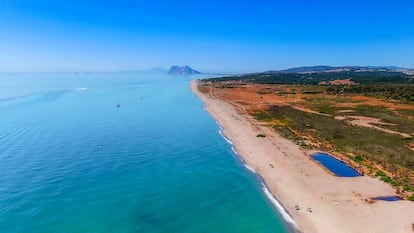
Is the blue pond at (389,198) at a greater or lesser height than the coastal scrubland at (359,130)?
lesser

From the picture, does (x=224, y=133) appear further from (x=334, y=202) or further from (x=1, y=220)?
(x=1, y=220)

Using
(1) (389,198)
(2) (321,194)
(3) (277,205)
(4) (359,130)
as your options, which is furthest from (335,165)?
(4) (359,130)

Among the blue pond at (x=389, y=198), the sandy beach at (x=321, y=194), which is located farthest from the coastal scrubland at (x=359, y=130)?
the sandy beach at (x=321, y=194)

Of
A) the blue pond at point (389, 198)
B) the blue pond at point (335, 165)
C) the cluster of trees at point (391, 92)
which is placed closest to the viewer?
the blue pond at point (389, 198)

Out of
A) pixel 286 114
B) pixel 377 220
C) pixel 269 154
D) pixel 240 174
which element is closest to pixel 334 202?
pixel 377 220

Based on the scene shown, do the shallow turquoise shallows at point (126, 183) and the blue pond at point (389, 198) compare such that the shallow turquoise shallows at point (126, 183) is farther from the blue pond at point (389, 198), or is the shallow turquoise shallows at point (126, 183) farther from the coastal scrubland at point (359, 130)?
the coastal scrubland at point (359, 130)

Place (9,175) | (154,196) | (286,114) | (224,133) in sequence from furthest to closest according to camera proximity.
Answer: (286,114)
(224,133)
(9,175)
(154,196)
